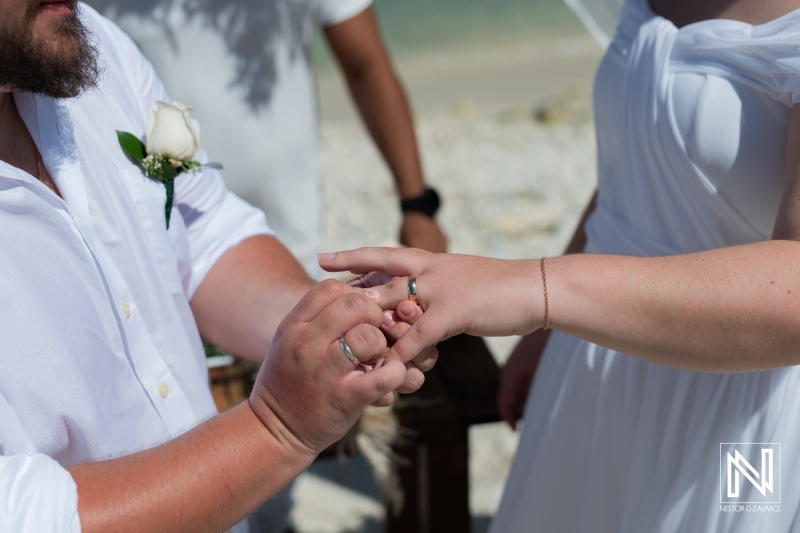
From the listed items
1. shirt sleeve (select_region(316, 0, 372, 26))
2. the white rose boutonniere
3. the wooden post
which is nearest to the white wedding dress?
the wooden post

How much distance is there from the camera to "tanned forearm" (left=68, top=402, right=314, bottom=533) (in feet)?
4.19

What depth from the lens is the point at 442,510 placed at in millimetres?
2891

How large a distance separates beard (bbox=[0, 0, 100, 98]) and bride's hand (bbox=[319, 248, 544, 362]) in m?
0.69

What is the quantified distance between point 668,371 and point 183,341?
1065 millimetres

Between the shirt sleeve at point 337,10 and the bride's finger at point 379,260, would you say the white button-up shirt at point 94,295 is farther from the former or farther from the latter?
the shirt sleeve at point 337,10

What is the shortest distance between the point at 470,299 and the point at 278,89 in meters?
1.87

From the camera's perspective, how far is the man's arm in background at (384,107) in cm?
337

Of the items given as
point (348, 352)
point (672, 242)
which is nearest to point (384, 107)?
point (672, 242)

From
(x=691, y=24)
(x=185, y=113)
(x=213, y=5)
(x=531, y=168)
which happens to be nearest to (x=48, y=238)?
(x=185, y=113)

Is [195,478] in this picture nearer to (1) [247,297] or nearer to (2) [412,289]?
(2) [412,289]

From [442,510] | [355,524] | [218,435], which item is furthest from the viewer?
[355,524]

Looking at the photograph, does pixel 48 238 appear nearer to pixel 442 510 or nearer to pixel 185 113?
pixel 185 113

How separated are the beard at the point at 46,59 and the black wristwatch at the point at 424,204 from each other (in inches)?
79.4

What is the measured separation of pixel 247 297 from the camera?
194cm
